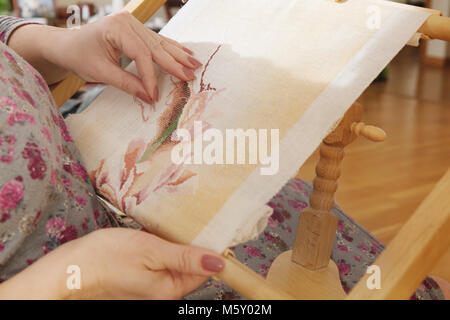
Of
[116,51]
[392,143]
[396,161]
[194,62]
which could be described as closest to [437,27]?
[194,62]

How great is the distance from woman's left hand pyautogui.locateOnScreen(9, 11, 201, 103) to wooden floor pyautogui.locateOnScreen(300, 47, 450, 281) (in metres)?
1.28

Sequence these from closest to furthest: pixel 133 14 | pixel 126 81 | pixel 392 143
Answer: pixel 126 81 → pixel 133 14 → pixel 392 143

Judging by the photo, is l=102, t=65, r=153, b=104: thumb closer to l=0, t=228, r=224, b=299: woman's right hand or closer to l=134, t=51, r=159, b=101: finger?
l=134, t=51, r=159, b=101: finger

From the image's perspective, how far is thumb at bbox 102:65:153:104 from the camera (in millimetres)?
637

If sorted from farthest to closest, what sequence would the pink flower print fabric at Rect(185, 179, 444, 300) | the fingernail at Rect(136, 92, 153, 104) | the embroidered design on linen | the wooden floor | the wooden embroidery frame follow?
1. the wooden floor
2. the pink flower print fabric at Rect(185, 179, 444, 300)
3. the fingernail at Rect(136, 92, 153, 104)
4. the embroidered design on linen
5. the wooden embroidery frame

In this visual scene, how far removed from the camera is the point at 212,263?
43cm

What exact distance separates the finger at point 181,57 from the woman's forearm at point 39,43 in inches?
6.8

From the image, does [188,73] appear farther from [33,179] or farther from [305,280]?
[305,280]

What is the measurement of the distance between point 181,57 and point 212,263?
30 cm

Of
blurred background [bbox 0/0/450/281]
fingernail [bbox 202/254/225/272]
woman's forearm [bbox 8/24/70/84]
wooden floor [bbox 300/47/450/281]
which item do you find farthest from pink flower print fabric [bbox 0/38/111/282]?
wooden floor [bbox 300/47/450/281]

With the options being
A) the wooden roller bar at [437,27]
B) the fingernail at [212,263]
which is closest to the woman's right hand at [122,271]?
the fingernail at [212,263]

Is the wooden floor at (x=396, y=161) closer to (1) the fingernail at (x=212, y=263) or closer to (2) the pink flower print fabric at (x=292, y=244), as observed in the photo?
(2) the pink flower print fabric at (x=292, y=244)
